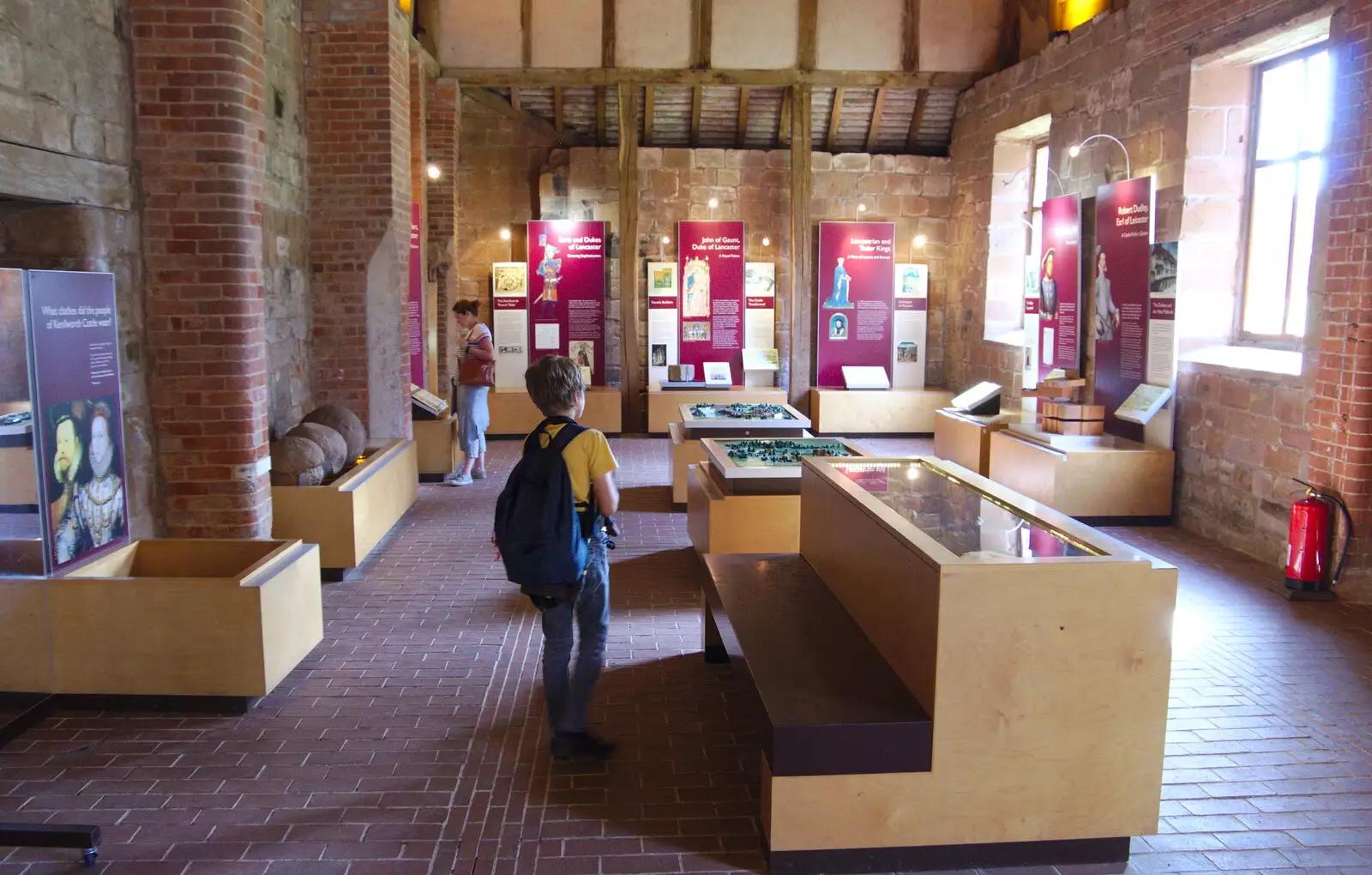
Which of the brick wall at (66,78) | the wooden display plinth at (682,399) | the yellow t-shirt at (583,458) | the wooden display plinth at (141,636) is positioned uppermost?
the brick wall at (66,78)

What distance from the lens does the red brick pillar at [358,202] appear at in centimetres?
834

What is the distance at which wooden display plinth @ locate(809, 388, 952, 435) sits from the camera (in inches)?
524

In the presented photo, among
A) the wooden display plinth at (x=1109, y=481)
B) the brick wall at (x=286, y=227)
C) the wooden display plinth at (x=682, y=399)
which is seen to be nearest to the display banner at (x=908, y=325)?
the wooden display plinth at (x=682, y=399)

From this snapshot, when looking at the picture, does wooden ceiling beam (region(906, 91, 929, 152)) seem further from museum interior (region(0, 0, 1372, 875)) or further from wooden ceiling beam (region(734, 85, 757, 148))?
wooden ceiling beam (region(734, 85, 757, 148))

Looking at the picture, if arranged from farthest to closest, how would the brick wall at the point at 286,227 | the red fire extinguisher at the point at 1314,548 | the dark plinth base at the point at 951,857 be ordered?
1. the brick wall at the point at 286,227
2. the red fire extinguisher at the point at 1314,548
3. the dark plinth base at the point at 951,857

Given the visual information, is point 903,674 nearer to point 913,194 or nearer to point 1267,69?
point 1267,69

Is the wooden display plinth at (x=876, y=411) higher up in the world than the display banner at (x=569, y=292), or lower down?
lower down

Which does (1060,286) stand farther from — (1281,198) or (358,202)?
(358,202)

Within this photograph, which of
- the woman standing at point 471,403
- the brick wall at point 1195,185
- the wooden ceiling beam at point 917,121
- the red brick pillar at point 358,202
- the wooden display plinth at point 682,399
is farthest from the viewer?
the wooden ceiling beam at point 917,121

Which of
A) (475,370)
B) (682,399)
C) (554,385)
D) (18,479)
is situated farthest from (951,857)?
(682,399)

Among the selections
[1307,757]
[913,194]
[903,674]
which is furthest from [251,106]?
A: [913,194]

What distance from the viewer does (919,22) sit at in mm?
12586

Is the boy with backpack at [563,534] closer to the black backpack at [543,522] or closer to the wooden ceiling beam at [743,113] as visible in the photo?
the black backpack at [543,522]

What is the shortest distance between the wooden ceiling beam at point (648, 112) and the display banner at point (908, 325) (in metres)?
3.76
